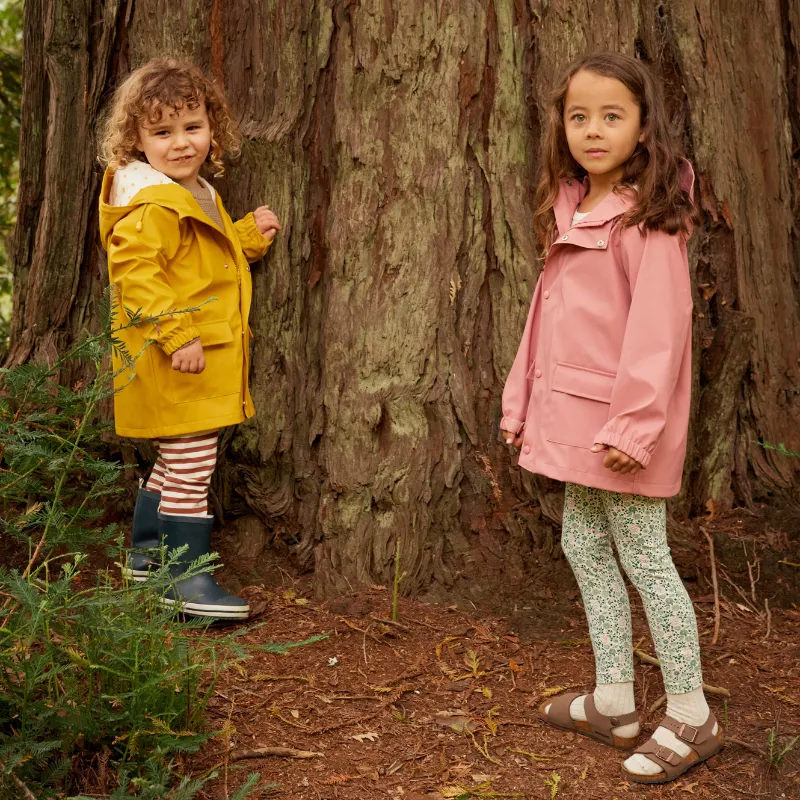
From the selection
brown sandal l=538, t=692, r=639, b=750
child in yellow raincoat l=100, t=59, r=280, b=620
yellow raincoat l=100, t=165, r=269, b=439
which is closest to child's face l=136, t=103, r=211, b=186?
child in yellow raincoat l=100, t=59, r=280, b=620

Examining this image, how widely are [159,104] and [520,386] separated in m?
1.62

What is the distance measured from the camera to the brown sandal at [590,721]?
2.98 m

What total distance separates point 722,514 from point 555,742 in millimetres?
1336

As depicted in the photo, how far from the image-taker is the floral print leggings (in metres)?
2.82

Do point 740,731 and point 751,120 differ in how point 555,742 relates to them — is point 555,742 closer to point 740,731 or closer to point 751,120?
point 740,731

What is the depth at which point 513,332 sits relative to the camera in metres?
3.63

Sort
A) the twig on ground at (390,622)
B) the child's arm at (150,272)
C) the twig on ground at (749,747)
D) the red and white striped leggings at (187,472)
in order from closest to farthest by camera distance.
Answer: the twig on ground at (749,747)
the child's arm at (150,272)
the twig on ground at (390,622)
the red and white striped leggings at (187,472)

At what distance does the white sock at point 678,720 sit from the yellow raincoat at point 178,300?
5.91 feet

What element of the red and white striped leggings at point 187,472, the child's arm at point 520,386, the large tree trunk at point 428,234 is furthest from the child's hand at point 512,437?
the red and white striped leggings at point 187,472

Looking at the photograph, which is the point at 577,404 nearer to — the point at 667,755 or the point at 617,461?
the point at 617,461

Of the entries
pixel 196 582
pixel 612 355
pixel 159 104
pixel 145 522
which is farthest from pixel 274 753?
pixel 159 104

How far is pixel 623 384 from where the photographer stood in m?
2.70

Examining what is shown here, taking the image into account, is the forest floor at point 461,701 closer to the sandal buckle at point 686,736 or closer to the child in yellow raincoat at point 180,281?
the sandal buckle at point 686,736

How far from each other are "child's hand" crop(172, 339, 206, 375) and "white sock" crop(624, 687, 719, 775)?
6.20 feet
